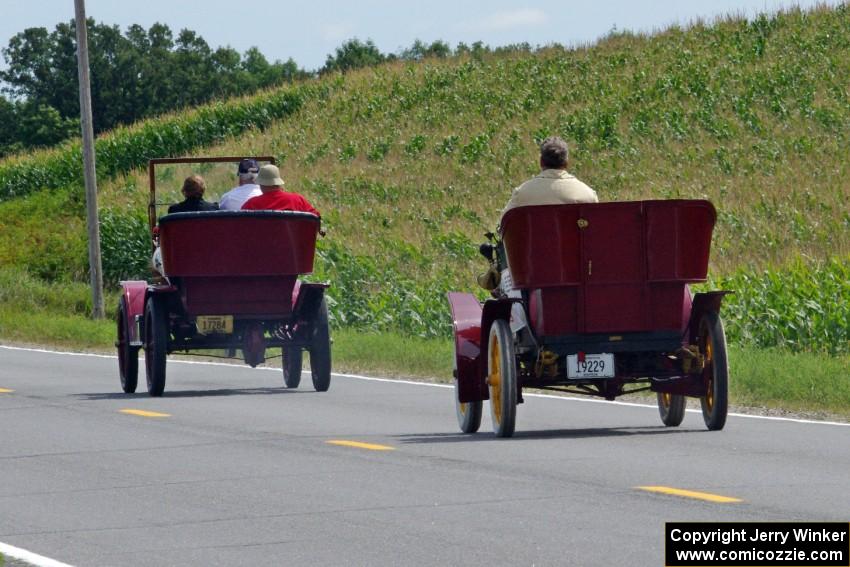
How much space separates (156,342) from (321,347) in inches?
70.9

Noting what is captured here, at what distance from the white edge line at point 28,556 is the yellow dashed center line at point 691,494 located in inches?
142

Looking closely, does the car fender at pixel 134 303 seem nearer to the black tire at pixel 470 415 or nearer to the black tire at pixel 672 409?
the black tire at pixel 470 415

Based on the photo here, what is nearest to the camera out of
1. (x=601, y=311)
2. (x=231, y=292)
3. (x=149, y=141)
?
(x=601, y=311)

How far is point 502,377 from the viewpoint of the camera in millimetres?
12961

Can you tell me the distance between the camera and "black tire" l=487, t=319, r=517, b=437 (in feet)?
42.4

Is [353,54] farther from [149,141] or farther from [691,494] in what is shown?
[691,494]

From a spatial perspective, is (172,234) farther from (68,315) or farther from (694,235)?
(68,315)

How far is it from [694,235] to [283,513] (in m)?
4.54

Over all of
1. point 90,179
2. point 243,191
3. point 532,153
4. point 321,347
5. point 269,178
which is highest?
point 532,153

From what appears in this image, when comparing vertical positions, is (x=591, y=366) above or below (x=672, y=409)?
above

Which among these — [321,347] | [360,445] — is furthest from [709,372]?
[321,347]

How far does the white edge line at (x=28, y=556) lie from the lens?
8.29 metres

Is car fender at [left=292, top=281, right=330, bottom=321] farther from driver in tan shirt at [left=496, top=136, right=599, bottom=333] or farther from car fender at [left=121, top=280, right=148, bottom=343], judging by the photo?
driver in tan shirt at [left=496, top=136, right=599, bottom=333]

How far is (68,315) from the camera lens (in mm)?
38219
